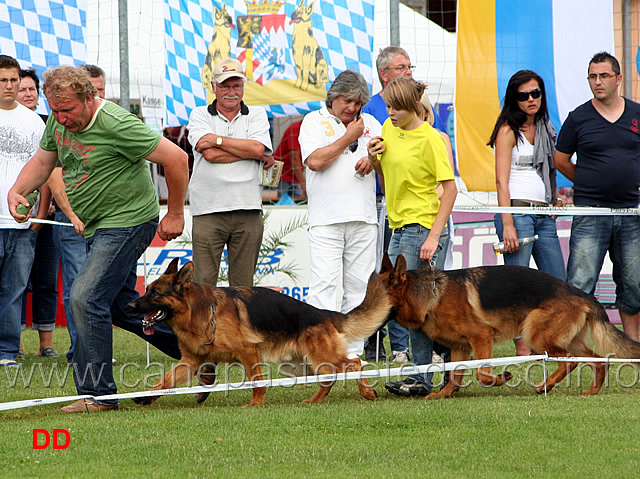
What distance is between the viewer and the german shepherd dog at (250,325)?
16.0ft

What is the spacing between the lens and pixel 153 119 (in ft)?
33.1

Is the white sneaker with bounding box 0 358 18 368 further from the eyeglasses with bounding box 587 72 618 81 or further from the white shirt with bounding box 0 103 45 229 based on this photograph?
the eyeglasses with bounding box 587 72 618 81

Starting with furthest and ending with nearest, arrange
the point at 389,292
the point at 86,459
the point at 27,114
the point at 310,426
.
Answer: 1. the point at 27,114
2. the point at 389,292
3. the point at 310,426
4. the point at 86,459

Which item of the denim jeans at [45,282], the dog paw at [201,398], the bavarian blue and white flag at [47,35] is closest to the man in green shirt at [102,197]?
the dog paw at [201,398]

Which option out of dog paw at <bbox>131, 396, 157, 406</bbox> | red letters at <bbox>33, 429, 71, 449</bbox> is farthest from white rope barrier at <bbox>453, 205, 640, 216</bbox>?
red letters at <bbox>33, 429, 71, 449</bbox>

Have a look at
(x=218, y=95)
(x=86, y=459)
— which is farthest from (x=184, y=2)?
(x=86, y=459)

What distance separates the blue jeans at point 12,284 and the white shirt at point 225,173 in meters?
1.84

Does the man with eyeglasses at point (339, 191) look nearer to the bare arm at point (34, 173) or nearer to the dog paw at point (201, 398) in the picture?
the dog paw at point (201, 398)

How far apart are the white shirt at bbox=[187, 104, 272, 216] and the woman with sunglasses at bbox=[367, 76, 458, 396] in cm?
107

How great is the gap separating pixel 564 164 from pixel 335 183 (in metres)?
1.82

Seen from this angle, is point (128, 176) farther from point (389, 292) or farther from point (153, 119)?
point (153, 119)

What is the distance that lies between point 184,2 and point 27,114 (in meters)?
2.64

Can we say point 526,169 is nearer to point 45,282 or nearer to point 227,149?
point 227,149

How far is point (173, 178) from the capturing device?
4.89 m
